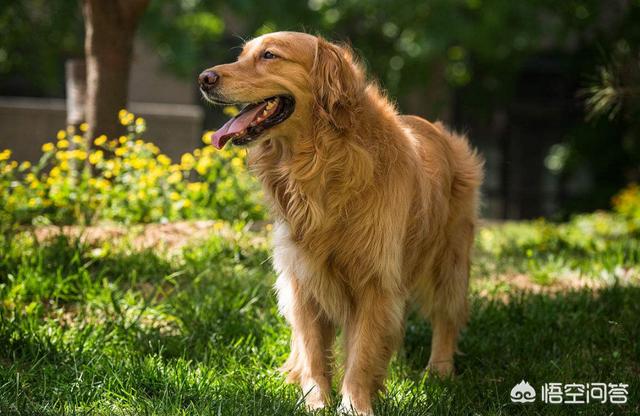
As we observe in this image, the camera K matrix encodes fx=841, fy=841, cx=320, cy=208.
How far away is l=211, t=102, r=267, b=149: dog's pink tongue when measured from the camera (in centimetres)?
382

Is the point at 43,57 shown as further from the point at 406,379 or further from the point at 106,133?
the point at 406,379

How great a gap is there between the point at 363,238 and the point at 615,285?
2.55 meters

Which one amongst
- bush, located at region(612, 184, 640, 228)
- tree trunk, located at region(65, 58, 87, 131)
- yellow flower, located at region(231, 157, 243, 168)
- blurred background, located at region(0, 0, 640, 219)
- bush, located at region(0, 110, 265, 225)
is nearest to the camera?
bush, located at region(0, 110, 265, 225)

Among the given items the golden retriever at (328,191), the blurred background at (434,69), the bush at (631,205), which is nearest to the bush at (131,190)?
the blurred background at (434,69)

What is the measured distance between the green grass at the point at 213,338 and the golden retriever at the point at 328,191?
10.9 inches

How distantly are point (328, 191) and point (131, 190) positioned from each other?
355cm

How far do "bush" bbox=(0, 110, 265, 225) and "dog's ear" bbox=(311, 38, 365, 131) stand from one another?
3052 millimetres

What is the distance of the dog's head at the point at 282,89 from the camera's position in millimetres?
3820

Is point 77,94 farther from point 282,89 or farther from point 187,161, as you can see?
point 282,89

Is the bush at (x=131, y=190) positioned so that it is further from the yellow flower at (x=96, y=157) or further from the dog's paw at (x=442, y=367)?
the dog's paw at (x=442, y=367)

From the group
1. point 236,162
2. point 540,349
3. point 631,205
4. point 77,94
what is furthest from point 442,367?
point 631,205

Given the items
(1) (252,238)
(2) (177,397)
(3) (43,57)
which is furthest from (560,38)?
(2) (177,397)

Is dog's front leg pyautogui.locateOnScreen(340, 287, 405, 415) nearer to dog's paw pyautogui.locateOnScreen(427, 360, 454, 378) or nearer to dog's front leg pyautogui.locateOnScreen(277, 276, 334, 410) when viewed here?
dog's front leg pyautogui.locateOnScreen(277, 276, 334, 410)

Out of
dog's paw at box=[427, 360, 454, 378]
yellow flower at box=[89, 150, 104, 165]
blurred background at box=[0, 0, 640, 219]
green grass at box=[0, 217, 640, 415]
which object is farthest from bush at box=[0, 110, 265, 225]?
dog's paw at box=[427, 360, 454, 378]
